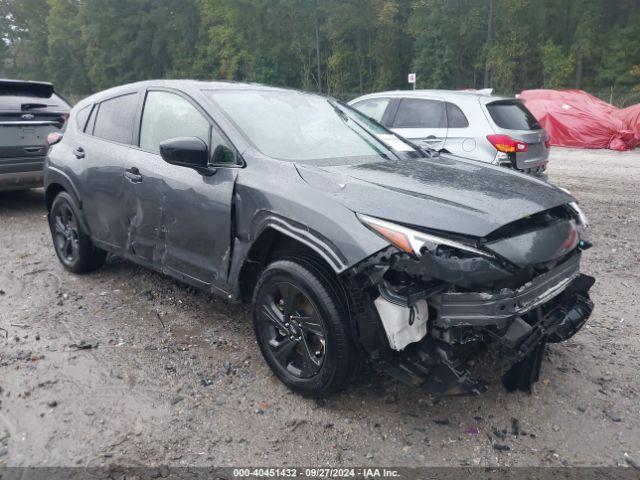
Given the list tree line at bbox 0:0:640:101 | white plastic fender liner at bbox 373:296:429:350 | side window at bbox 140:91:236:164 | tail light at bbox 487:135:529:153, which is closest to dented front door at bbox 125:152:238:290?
side window at bbox 140:91:236:164

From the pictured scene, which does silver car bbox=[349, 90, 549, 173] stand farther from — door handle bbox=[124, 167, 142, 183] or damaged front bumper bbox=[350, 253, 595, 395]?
damaged front bumper bbox=[350, 253, 595, 395]

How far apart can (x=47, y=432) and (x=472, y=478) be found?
7.22 feet

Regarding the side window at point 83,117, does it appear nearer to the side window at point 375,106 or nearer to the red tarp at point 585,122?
the side window at point 375,106

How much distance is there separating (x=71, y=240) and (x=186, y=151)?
243 cm

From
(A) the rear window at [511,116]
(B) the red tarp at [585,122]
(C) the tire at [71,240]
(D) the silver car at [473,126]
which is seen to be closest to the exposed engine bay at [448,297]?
(C) the tire at [71,240]

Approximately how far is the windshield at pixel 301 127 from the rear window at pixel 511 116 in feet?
11.9

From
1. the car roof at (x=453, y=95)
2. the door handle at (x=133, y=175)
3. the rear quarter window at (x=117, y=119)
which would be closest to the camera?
the door handle at (x=133, y=175)

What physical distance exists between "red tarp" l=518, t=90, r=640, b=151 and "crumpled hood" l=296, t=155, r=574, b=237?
49.4 ft

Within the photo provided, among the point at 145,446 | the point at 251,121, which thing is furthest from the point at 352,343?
the point at 251,121

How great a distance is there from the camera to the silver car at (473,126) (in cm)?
725

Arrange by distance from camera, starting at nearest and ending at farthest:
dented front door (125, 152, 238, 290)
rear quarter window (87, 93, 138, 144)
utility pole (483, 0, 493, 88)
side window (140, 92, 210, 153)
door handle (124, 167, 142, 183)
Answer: dented front door (125, 152, 238, 290)
side window (140, 92, 210, 153)
door handle (124, 167, 142, 183)
rear quarter window (87, 93, 138, 144)
utility pole (483, 0, 493, 88)

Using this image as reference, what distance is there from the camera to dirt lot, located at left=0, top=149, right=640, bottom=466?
2793mm

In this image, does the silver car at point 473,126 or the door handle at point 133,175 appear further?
the silver car at point 473,126

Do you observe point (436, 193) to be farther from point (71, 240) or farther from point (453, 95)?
point (453, 95)
